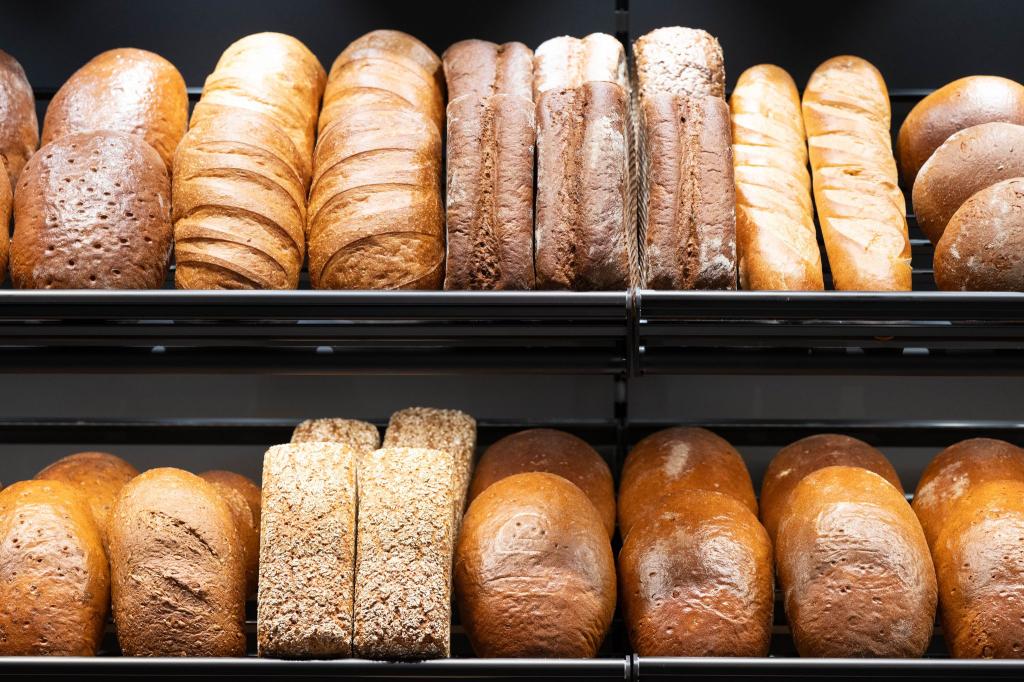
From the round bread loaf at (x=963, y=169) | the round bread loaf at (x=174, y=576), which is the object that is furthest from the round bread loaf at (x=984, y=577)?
the round bread loaf at (x=174, y=576)

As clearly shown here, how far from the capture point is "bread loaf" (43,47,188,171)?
1.86 metres

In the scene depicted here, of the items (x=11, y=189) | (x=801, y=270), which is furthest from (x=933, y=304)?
(x=11, y=189)

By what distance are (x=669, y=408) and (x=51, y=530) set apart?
1223 millimetres

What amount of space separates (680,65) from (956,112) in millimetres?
506

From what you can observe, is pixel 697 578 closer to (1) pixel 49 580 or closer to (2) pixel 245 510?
(2) pixel 245 510

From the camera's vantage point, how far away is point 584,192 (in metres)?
1.62

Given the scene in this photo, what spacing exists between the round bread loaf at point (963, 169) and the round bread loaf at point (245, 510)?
1.25 m

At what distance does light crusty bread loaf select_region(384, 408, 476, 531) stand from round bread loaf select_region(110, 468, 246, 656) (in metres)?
0.34

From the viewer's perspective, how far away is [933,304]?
60.4 inches

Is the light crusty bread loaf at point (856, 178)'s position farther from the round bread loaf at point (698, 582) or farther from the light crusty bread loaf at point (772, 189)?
the round bread loaf at point (698, 582)

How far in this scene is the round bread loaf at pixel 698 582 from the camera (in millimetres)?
1549

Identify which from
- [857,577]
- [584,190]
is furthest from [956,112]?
[857,577]

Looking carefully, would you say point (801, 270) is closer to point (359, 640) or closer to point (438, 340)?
point (438, 340)

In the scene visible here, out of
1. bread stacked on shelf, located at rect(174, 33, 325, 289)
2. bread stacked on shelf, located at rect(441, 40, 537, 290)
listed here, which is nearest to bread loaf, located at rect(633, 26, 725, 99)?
bread stacked on shelf, located at rect(441, 40, 537, 290)
